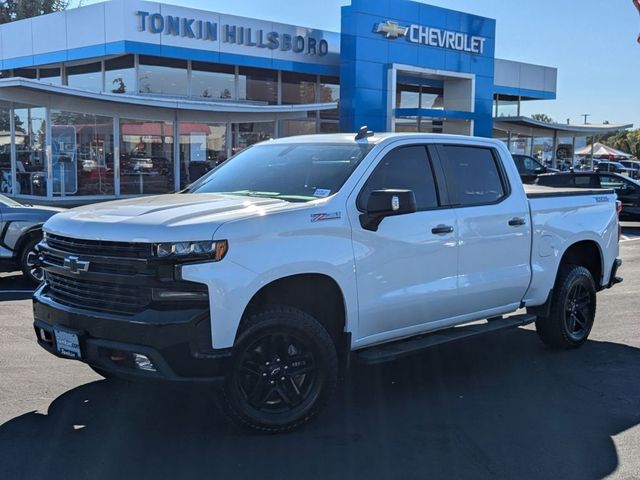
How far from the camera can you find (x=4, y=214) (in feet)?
30.3

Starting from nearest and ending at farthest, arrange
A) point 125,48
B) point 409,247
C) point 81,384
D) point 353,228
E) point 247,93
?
1. point 353,228
2. point 409,247
3. point 81,384
4. point 125,48
5. point 247,93

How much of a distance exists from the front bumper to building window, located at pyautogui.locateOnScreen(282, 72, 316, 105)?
24.0 metres

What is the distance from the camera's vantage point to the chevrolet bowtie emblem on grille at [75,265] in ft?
14.0

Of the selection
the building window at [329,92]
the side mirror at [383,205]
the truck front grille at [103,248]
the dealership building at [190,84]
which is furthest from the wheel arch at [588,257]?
the building window at [329,92]

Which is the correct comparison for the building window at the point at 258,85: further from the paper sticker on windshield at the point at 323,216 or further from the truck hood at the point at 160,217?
the paper sticker on windshield at the point at 323,216

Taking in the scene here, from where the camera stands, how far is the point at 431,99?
32688 mm

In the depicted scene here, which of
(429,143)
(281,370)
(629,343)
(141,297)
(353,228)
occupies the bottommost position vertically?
(629,343)

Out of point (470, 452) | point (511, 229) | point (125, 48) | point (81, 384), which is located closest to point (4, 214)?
point (81, 384)

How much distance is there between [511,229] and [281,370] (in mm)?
2571

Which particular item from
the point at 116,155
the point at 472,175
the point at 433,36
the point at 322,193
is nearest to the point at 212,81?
the point at 116,155

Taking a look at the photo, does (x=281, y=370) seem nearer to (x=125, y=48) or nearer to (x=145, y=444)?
(x=145, y=444)

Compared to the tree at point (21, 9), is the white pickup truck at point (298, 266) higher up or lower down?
lower down

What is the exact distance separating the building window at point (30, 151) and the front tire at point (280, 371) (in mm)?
17782

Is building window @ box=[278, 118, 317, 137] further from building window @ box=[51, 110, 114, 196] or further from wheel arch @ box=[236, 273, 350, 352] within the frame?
wheel arch @ box=[236, 273, 350, 352]
